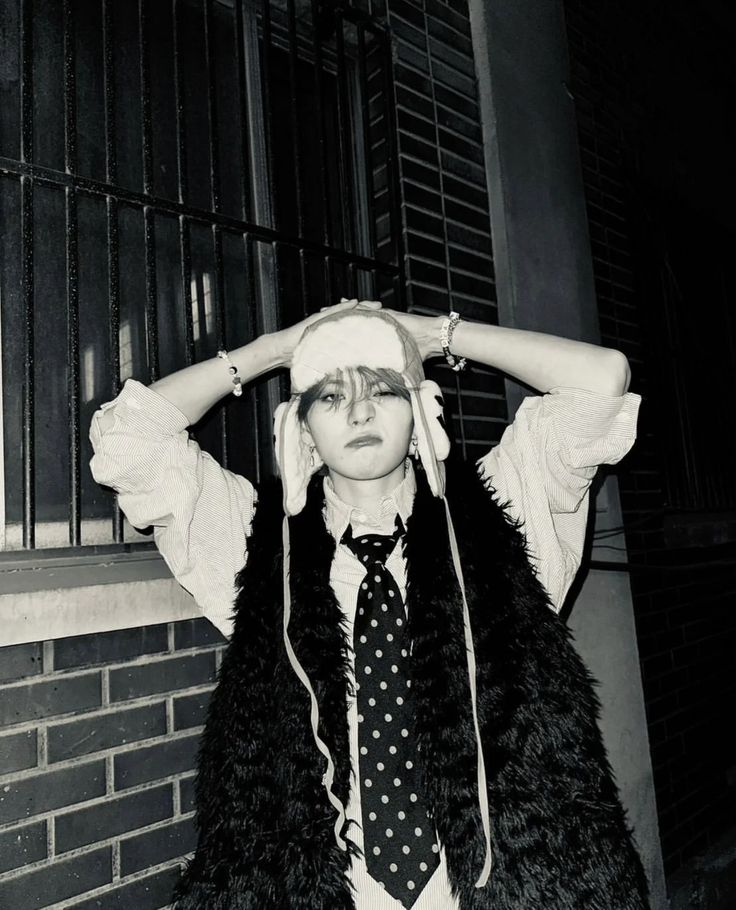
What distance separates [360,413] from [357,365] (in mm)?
141

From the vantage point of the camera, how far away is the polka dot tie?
57.5 inches

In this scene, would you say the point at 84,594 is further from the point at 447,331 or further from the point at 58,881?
the point at 447,331

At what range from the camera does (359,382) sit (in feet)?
5.32

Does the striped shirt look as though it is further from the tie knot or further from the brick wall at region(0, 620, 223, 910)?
the brick wall at region(0, 620, 223, 910)

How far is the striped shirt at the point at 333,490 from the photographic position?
1.64 meters

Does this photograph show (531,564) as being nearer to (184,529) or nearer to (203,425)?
(184,529)

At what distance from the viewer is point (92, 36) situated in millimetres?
2150

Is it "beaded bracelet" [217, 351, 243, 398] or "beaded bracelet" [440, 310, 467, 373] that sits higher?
"beaded bracelet" [440, 310, 467, 373]

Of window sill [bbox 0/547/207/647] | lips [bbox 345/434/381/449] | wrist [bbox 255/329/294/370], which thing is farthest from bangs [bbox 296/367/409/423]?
window sill [bbox 0/547/207/647]

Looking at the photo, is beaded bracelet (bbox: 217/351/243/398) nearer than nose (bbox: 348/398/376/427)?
No

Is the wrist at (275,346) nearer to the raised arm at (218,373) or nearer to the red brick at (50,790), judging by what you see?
the raised arm at (218,373)

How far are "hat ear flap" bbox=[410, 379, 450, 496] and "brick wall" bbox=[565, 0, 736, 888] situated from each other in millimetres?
1573

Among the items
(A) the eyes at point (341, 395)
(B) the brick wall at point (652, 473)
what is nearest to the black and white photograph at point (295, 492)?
(A) the eyes at point (341, 395)

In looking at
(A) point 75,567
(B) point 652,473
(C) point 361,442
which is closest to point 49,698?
(A) point 75,567
